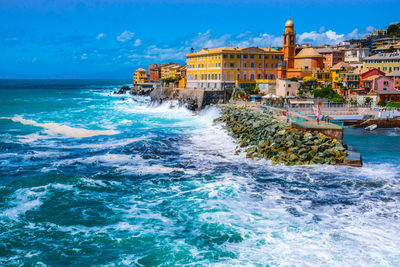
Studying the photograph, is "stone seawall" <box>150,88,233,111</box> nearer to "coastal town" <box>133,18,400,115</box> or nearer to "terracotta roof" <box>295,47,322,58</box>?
"coastal town" <box>133,18,400,115</box>

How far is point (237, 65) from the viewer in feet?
226

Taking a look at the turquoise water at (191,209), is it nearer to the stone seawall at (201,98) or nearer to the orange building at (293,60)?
the stone seawall at (201,98)

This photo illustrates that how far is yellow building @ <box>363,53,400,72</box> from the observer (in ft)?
233

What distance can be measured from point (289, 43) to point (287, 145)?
48.4m

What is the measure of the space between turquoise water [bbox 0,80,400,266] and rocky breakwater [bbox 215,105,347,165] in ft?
4.32

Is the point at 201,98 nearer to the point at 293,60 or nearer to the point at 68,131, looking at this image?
the point at 293,60

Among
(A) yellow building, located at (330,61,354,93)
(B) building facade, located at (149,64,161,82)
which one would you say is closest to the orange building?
(A) yellow building, located at (330,61,354,93)

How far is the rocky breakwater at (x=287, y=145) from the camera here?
2681 centimetres

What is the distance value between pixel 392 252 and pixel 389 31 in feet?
403

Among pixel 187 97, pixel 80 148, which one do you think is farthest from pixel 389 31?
pixel 80 148

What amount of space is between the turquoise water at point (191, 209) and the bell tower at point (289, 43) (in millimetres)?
42989

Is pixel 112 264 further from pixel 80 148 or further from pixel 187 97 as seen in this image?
pixel 187 97

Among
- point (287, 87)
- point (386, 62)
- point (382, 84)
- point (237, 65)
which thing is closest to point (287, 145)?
point (287, 87)

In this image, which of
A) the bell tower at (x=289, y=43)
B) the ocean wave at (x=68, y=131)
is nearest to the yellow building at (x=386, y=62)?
the bell tower at (x=289, y=43)
